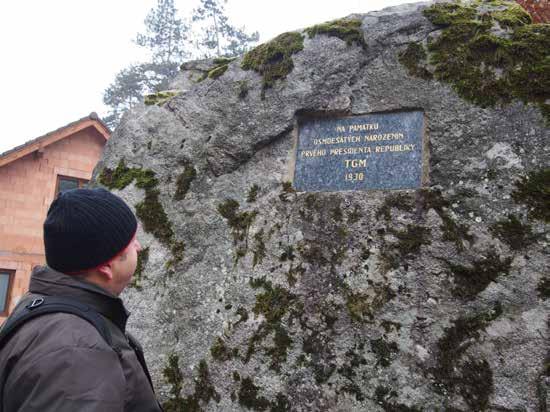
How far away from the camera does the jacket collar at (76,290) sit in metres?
2.00

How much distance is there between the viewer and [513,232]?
3906 millimetres

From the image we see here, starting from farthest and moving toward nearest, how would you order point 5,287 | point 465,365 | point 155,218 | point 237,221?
point 5,287
point 155,218
point 237,221
point 465,365

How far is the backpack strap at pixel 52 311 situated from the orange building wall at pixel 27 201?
1352 cm

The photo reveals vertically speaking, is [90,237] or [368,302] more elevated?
[90,237]

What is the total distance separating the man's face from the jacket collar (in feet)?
0.30

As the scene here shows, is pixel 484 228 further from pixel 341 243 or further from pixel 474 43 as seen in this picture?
pixel 474 43

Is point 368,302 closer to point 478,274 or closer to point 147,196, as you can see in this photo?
point 478,274

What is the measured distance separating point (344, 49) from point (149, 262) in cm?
277

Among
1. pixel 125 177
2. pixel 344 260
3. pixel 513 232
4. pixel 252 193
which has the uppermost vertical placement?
pixel 125 177

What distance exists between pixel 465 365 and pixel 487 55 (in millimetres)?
2591

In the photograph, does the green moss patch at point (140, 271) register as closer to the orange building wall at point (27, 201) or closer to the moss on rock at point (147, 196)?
the moss on rock at point (147, 196)

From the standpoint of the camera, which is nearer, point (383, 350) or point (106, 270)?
point (106, 270)

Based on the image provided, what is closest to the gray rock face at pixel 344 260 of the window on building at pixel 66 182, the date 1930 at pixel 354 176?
the date 1930 at pixel 354 176

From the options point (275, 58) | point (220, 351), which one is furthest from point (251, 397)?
point (275, 58)
